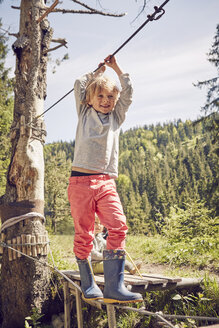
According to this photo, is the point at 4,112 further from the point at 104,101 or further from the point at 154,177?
the point at 154,177

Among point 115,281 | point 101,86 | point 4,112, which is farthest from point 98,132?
point 4,112

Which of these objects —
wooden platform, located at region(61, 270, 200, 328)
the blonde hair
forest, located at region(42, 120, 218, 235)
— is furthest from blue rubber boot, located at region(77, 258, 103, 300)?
forest, located at region(42, 120, 218, 235)

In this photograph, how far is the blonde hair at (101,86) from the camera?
245 centimetres

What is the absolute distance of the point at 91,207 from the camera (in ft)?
7.63

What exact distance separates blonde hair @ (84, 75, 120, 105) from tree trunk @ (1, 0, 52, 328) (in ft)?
5.90

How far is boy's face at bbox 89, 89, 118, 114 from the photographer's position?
97.7 inches

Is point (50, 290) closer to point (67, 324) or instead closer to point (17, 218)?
point (67, 324)

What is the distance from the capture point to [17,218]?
3809mm

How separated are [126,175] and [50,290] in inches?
3526

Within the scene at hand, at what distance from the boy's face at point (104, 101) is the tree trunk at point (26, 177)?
1816 millimetres

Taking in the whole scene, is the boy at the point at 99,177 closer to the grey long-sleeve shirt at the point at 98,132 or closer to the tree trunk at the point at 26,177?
the grey long-sleeve shirt at the point at 98,132

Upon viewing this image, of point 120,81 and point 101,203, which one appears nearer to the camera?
point 101,203

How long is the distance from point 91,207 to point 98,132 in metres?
0.66

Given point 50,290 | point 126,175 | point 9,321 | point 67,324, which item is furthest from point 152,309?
point 126,175
